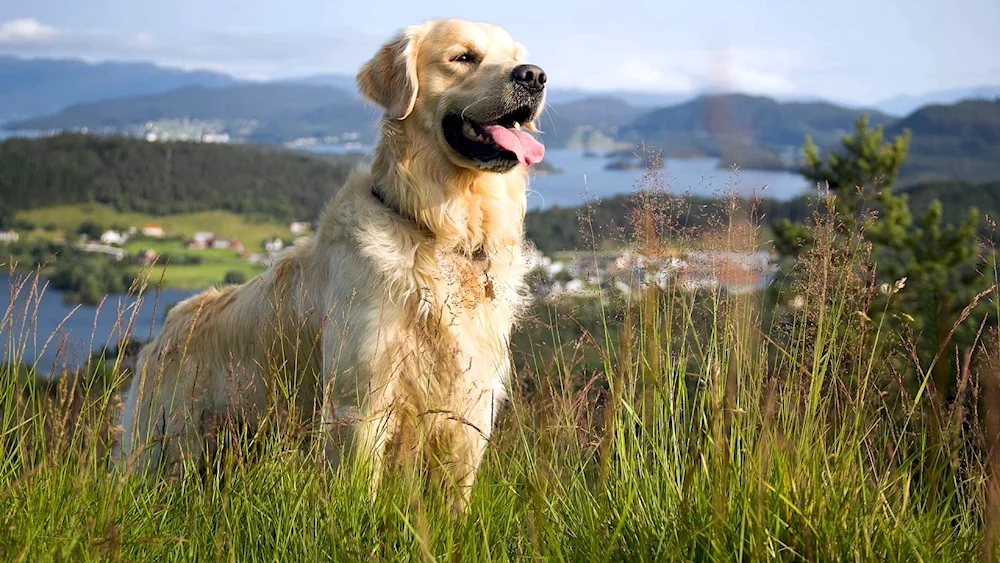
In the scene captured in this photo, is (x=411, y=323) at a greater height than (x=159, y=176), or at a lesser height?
greater

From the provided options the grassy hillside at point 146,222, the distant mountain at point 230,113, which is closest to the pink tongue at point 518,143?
the grassy hillside at point 146,222

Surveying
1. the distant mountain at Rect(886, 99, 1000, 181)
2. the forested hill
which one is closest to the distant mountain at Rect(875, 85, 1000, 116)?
the distant mountain at Rect(886, 99, 1000, 181)

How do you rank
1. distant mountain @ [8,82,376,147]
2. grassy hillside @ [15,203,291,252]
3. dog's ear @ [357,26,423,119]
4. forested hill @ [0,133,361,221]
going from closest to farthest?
dog's ear @ [357,26,423,119]
grassy hillside @ [15,203,291,252]
forested hill @ [0,133,361,221]
distant mountain @ [8,82,376,147]

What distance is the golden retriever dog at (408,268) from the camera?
3.39m

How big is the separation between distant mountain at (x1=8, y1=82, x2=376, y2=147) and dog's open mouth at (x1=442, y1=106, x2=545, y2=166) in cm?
8282

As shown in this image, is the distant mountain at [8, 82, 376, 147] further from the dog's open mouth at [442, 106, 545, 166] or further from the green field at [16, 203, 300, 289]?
the dog's open mouth at [442, 106, 545, 166]

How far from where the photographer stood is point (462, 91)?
3.86 meters

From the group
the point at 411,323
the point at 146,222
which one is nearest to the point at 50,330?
the point at 411,323

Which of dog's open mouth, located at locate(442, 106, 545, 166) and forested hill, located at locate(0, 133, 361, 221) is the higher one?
dog's open mouth, located at locate(442, 106, 545, 166)

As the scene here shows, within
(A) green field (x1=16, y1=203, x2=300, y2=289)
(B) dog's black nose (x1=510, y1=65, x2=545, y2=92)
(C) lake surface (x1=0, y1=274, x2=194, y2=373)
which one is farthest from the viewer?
(A) green field (x1=16, y1=203, x2=300, y2=289)

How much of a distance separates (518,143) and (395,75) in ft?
2.42

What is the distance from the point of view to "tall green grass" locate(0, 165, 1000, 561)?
1.92 meters

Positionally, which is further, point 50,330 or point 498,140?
point 498,140

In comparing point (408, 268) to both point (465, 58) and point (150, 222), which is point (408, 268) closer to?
point (465, 58)
